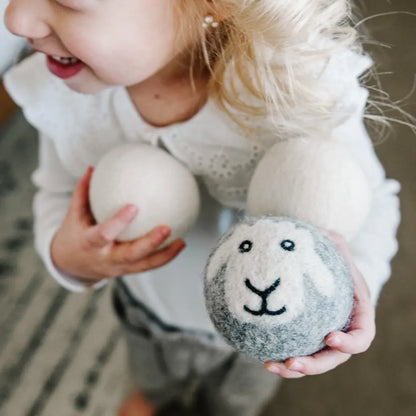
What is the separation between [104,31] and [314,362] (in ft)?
1.04

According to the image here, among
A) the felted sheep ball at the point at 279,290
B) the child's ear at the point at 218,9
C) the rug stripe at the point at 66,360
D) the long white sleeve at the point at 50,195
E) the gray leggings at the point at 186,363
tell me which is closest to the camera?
the felted sheep ball at the point at 279,290

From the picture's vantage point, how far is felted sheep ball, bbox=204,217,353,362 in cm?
39

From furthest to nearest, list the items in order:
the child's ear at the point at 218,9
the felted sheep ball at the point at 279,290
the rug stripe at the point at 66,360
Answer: the rug stripe at the point at 66,360
the child's ear at the point at 218,9
the felted sheep ball at the point at 279,290

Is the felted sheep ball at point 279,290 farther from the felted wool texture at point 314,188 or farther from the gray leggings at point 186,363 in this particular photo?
the gray leggings at point 186,363

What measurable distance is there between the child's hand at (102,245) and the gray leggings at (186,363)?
24 cm

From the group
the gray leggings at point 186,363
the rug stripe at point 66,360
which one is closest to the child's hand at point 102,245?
the gray leggings at point 186,363

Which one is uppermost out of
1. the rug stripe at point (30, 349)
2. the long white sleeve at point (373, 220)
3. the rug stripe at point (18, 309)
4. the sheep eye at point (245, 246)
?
the sheep eye at point (245, 246)

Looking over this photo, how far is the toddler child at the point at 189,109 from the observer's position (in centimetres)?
48

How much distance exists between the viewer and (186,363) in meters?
0.89

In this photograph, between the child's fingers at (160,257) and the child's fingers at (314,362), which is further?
the child's fingers at (160,257)

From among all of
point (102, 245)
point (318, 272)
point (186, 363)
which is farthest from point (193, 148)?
point (186, 363)

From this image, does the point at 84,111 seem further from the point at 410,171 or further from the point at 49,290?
the point at 410,171

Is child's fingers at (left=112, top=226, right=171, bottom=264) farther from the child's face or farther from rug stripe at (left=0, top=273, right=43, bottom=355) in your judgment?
rug stripe at (left=0, top=273, right=43, bottom=355)

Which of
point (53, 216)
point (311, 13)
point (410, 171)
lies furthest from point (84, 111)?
point (410, 171)
